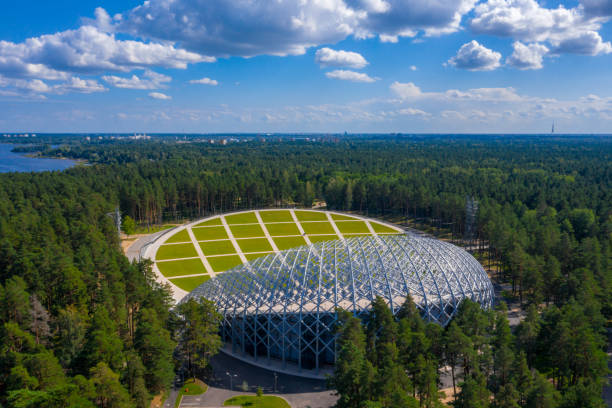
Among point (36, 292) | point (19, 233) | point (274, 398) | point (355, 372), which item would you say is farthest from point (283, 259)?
point (19, 233)

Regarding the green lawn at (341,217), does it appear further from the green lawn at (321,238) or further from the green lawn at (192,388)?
the green lawn at (192,388)

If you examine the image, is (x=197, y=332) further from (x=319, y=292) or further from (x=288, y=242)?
(x=288, y=242)

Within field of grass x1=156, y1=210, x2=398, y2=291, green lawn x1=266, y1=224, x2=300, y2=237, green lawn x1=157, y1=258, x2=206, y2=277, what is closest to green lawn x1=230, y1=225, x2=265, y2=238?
field of grass x1=156, y1=210, x2=398, y2=291

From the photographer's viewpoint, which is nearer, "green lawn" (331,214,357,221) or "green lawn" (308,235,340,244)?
"green lawn" (308,235,340,244)

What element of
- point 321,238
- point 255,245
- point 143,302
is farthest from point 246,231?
point 143,302

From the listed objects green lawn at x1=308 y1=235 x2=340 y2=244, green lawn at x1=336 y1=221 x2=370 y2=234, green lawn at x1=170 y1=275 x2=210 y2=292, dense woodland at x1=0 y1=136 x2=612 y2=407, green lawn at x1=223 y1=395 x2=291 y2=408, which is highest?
dense woodland at x1=0 y1=136 x2=612 y2=407

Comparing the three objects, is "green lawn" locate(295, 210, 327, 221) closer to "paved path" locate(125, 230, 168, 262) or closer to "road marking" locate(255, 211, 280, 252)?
"road marking" locate(255, 211, 280, 252)

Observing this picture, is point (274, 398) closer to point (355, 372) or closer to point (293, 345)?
point (293, 345)
